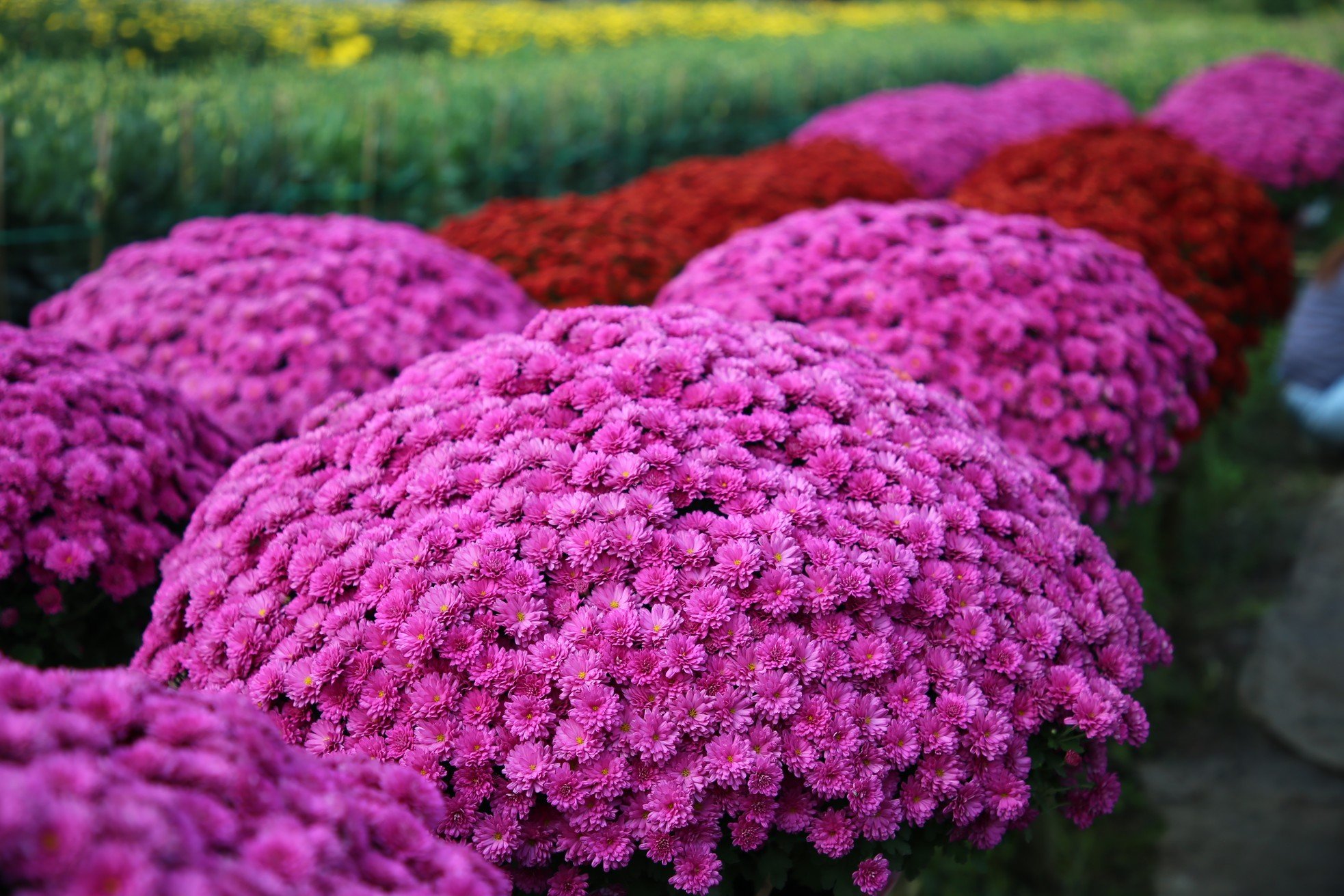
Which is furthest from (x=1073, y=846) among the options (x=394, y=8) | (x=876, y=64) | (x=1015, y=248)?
(x=394, y=8)

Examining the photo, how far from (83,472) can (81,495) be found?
1.7 inches

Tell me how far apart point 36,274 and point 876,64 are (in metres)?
10.6

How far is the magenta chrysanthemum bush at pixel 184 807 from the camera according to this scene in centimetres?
77

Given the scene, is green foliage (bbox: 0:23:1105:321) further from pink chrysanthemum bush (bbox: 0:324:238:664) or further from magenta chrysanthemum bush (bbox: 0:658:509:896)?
magenta chrysanthemum bush (bbox: 0:658:509:896)

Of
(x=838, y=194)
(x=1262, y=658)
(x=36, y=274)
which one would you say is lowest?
(x=1262, y=658)

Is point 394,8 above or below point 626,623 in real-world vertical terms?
above

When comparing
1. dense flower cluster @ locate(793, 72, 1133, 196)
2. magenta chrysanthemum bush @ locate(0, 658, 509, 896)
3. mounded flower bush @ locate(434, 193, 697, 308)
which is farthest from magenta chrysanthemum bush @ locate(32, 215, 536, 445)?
dense flower cluster @ locate(793, 72, 1133, 196)

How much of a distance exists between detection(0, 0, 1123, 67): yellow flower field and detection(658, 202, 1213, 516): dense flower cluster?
4644 mm

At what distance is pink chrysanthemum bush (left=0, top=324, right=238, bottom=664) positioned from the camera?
6.11 feet

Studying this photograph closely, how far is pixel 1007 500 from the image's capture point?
1.84 m

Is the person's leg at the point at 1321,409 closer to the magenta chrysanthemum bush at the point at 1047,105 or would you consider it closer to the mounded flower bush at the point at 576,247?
the magenta chrysanthemum bush at the point at 1047,105

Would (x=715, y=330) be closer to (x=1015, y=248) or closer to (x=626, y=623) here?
(x=626, y=623)

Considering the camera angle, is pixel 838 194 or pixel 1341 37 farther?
pixel 1341 37

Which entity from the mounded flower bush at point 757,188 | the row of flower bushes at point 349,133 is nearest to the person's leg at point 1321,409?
the mounded flower bush at point 757,188
